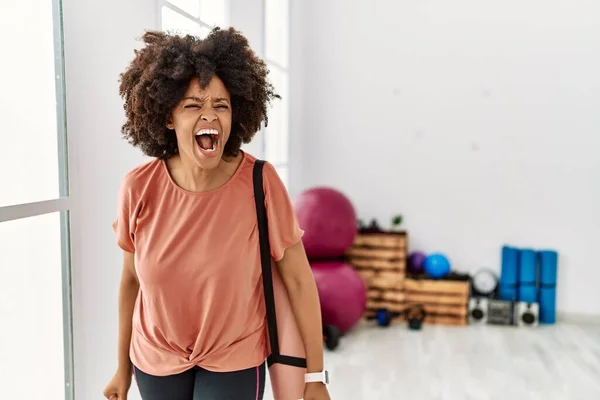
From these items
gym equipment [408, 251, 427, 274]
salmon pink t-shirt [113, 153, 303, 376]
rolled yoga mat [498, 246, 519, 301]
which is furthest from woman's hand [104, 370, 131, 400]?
rolled yoga mat [498, 246, 519, 301]

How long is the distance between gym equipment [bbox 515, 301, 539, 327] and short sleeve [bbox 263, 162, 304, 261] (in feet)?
9.93

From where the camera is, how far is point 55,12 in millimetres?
1436

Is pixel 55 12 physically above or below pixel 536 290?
Answer: above

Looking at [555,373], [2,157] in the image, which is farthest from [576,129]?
[2,157]

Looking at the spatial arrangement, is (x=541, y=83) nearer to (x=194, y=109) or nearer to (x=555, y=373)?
(x=555, y=373)

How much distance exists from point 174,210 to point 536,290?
3.30 metres

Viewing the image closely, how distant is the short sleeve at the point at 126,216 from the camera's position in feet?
3.89

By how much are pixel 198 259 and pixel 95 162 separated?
2.00ft

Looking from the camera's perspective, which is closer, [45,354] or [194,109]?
[194,109]

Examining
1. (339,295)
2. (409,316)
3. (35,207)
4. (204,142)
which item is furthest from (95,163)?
(409,316)

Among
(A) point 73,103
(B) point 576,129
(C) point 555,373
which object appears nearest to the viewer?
(A) point 73,103

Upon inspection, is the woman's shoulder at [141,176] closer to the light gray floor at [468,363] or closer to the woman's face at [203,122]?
the woman's face at [203,122]

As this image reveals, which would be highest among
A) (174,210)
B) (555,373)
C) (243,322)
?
(174,210)

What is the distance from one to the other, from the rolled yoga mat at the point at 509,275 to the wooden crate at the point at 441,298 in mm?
270
